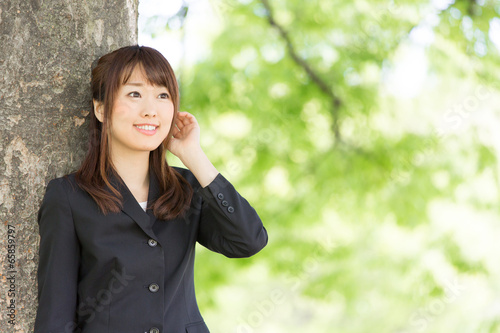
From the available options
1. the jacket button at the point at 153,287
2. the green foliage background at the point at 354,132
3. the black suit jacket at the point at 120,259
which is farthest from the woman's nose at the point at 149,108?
the green foliage background at the point at 354,132

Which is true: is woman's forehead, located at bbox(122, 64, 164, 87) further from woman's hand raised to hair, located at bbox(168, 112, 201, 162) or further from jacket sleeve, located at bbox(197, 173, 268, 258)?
jacket sleeve, located at bbox(197, 173, 268, 258)

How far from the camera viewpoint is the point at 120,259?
1684mm

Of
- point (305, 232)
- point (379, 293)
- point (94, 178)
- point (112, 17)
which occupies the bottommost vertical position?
point (379, 293)

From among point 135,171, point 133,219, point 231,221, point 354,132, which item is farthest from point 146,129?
point 354,132

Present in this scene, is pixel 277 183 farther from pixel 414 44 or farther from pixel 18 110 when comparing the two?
pixel 18 110

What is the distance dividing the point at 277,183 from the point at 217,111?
1.50m

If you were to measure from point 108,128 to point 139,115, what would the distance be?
12 cm

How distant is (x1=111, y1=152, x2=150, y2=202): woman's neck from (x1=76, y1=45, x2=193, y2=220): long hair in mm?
38

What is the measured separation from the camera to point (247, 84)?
5.57 metres

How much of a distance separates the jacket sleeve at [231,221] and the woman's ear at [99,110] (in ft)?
1.34

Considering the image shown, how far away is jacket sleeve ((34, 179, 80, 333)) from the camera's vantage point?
1.59 metres

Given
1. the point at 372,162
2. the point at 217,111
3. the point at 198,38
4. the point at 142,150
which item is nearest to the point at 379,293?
the point at 372,162

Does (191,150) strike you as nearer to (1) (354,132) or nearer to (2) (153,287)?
(2) (153,287)

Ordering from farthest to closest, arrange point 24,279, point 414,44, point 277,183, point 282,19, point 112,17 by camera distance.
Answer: point 277,183 < point 282,19 < point 414,44 < point 112,17 < point 24,279
